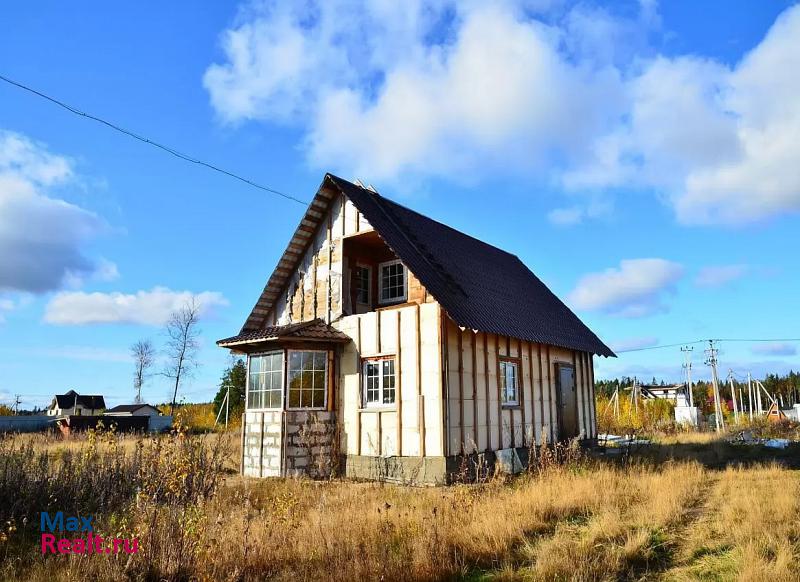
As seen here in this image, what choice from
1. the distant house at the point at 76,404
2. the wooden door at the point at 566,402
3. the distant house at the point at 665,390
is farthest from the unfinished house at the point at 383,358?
the distant house at the point at 76,404

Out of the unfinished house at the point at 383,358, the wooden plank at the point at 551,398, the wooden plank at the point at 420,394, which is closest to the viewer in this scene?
the wooden plank at the point at 420,394

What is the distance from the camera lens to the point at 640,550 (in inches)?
267

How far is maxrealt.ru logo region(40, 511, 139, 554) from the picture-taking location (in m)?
5.86

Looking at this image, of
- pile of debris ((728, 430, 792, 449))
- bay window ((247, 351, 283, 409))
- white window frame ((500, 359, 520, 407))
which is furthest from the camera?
pile of debris ((728, 430, 792, 449))

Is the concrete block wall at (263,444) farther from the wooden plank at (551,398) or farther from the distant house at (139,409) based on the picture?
the distant house at (139,409)

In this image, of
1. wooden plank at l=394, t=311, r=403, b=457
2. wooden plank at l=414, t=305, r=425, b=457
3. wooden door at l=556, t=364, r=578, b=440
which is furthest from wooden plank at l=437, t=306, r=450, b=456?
wooden door at l=556, t=364, r=578, b=440

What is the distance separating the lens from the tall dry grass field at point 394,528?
18.9ft

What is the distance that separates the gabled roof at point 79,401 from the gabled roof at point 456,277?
181ft

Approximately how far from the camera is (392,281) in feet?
50.4

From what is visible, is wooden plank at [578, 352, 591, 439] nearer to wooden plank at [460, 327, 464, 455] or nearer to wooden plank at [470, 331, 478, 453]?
wooden plank at [470, 331, 478, 453]

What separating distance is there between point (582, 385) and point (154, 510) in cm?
1588

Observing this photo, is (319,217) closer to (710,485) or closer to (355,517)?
(355,517)

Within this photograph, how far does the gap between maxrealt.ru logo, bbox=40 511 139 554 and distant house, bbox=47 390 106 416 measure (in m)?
58.8

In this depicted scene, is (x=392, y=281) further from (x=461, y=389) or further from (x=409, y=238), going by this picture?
(x=461, y=389)
